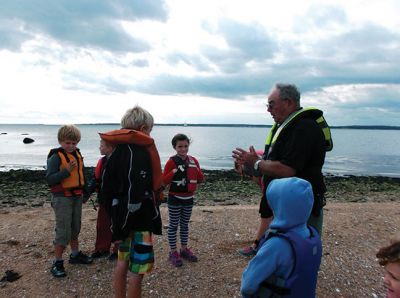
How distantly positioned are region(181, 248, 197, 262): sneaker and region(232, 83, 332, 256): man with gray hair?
2.33 m

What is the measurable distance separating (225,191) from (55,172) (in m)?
13.9

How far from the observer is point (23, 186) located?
19.9 m

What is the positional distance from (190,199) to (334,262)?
2.70 m

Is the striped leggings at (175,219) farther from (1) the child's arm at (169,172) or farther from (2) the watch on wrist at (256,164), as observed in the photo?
(2) the watch on wrist at (256,164)

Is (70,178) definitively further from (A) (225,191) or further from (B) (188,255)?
(A) (225,191)

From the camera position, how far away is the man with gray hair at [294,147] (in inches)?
148

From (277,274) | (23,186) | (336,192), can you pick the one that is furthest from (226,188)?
(277,274)

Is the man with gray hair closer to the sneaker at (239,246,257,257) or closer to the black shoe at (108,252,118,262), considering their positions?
the sneaker at (239,246,257,257)

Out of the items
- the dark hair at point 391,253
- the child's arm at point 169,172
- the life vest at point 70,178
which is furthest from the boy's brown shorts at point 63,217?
the dark hair at point 391,253

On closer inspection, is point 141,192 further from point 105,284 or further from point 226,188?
point 226,188

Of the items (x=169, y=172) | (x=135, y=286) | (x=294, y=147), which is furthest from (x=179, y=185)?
(x=294, y=147)

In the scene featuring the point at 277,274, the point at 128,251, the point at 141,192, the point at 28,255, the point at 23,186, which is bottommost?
the point at 23,186

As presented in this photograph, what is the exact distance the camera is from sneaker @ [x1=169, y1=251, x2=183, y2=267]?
18.9ft

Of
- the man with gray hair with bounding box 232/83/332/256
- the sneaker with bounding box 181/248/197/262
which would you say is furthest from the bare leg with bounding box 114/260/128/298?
the sneaker with bounding box 181/248/197/262
